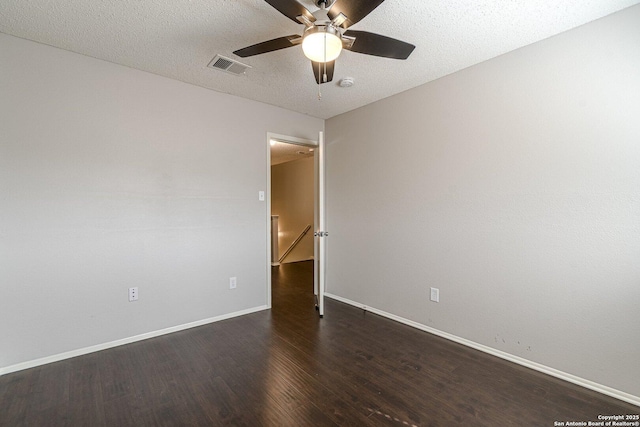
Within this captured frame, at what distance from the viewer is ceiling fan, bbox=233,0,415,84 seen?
1.44 meters

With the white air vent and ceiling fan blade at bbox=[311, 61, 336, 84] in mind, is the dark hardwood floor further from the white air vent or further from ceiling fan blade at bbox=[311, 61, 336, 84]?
the white air vent

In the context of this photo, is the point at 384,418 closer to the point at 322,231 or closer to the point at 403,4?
the point at 322,231

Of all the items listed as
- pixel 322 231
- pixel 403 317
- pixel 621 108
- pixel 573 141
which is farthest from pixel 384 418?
pixel 621 108

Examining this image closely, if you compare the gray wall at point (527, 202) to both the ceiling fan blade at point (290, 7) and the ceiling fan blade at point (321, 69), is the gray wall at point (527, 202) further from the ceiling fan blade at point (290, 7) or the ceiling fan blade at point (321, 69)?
the ceiling fan blade at point (290, 7)

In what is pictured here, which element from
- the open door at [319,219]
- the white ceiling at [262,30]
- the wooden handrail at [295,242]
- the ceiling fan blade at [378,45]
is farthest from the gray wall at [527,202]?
the wooden handrail at [295,242]

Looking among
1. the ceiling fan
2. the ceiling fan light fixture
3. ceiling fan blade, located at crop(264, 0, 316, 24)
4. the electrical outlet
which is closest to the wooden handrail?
the electrical outlet

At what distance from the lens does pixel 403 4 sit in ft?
5.85

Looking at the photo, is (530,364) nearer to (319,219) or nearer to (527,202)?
(527,202)

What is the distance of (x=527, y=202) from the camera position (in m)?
2.25

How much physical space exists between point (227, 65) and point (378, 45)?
146 centimetres

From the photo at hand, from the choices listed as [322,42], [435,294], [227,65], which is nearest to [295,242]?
[435,294]

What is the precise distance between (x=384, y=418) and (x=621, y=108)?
2.47 metres

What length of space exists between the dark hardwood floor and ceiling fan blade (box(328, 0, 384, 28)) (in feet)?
7.35

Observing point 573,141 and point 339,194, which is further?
point 339,194
